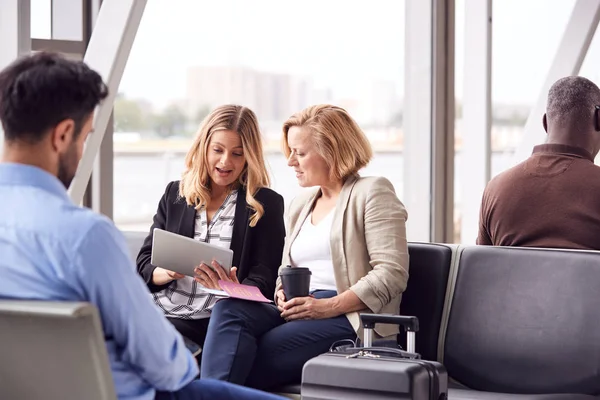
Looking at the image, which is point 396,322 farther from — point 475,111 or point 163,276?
point 475,111

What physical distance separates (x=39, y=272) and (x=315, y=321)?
1.58m

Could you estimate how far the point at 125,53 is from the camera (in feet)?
12.2

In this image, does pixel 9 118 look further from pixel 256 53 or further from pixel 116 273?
pixel 256 53

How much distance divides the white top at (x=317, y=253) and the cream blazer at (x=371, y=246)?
0.05 metres

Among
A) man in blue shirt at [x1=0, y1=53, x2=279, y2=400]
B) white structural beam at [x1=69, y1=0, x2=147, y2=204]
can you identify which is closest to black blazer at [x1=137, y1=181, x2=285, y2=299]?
white structural beam at [x1=69, y1=0, x2=147, y2=204]

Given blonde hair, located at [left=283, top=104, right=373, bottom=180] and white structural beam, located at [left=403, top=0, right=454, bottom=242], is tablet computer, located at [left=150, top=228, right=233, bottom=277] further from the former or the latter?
white structural beam, located at [left=403, top=0, right=454, bottom=242]

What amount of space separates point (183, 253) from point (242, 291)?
24 cm

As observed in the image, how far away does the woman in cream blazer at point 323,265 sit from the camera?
10.3 ft

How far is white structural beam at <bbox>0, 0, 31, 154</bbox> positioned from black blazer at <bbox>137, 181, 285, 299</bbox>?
29.5 inches

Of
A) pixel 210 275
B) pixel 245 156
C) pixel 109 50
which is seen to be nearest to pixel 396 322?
pixel 210 275

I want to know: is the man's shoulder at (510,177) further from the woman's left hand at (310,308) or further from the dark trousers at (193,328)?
the dark trousers at (193,328)

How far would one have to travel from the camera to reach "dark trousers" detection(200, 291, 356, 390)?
121 inches

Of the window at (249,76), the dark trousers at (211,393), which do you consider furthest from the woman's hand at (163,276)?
the dark trousers at (211,393)

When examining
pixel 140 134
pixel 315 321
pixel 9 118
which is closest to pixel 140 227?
pixel 140 134
